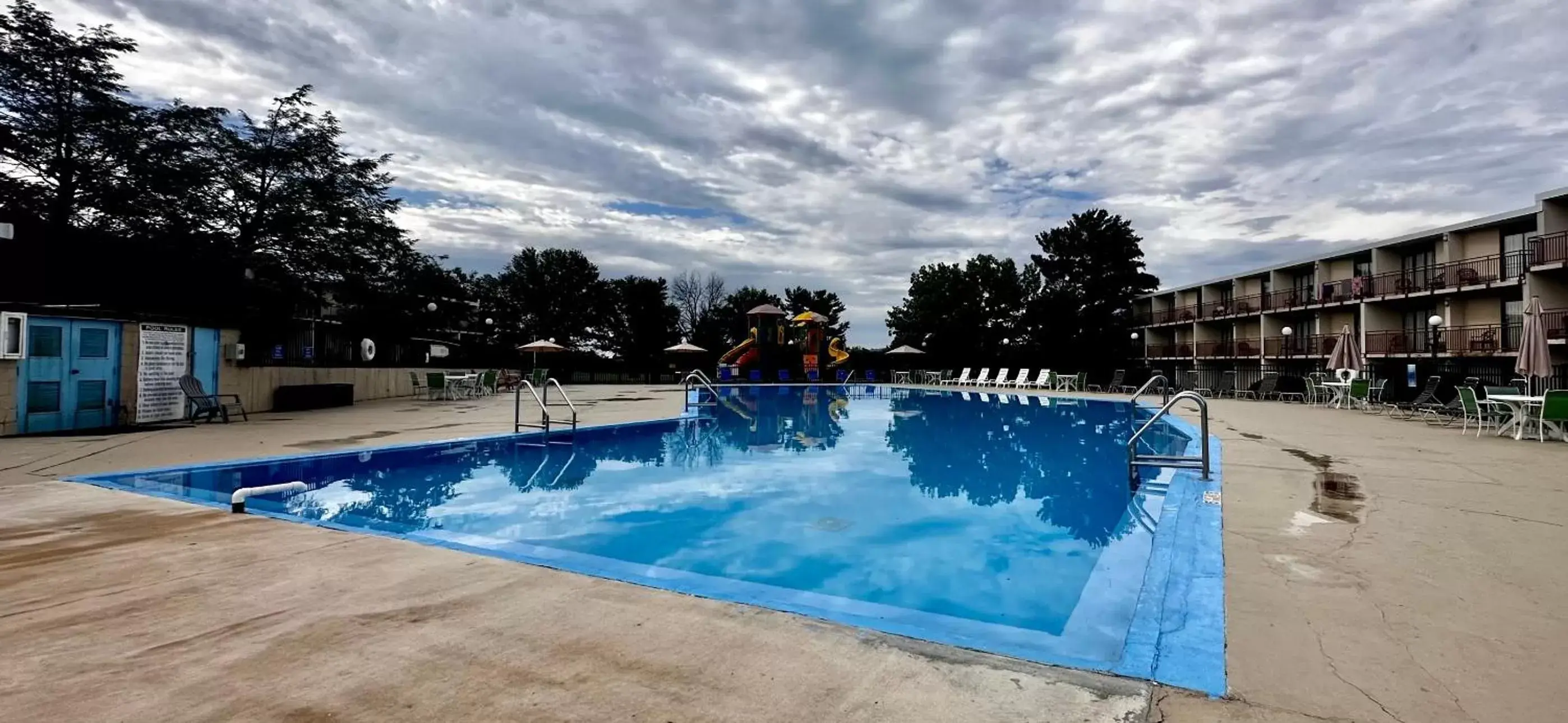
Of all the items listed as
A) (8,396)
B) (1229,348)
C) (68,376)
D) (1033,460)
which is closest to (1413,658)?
(1033,460)

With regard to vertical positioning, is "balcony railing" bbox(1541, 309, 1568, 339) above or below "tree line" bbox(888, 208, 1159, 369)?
below

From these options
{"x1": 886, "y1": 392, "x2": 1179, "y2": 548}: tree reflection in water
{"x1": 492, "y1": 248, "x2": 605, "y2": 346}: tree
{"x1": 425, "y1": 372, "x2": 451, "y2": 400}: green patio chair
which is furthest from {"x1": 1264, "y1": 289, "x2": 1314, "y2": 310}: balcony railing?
{"x1": 492, "y1": 248, "x2": 605, "y2": 346}: tree

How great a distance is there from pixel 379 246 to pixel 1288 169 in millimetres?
29494

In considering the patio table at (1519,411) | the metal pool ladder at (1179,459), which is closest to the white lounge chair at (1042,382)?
the patio table at (1519,411)

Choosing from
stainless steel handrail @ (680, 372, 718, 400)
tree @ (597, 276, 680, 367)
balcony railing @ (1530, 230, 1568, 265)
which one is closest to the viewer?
stainless steel handrail @ (680, 372, 718, 400)

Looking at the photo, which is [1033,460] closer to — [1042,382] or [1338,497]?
[1338,497]

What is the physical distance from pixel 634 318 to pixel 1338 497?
147ft

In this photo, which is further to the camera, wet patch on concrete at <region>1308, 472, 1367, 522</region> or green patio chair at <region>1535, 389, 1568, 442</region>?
green patio chair at <region>1535, 389, 1568, 442</region>

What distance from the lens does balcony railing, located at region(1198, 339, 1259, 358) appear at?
87.9 ft

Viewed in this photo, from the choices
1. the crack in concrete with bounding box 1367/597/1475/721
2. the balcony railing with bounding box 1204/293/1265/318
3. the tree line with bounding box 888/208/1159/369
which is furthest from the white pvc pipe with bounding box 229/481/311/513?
the tree line with bounding box 888/208/1159/369

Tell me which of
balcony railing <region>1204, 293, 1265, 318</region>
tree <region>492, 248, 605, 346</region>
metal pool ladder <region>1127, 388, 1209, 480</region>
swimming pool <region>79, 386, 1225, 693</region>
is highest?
tree <region>492, 248, 605, 346</region>

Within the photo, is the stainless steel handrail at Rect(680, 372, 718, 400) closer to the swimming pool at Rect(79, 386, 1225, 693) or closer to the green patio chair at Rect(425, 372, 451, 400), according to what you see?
the swimming pool at Rect(79, 386, 1225, 693)

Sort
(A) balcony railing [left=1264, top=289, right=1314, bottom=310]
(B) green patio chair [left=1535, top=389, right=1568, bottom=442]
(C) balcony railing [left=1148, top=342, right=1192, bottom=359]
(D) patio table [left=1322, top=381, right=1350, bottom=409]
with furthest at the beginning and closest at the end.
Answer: (C) balcony railing [left=1148, top=342, right=1192, bottom=359]
(A) balcony railing [left=1264, top=289, right=1314, bottom=310]
(D) patio table [left=1322, top=381, right=1350, bottom=409]
(B) green patio chair [left=1535, top=389, right=1568, bottom=442]

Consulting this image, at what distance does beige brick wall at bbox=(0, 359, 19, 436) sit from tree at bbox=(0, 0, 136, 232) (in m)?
9.97
